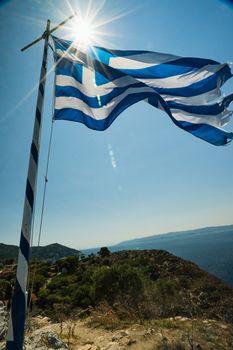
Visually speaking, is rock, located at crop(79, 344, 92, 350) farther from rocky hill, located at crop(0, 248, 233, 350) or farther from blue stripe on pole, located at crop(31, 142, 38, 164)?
blue stripe on pole, located at crop(31, 142, 38, 164)

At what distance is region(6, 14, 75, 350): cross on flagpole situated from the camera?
12.2 feet

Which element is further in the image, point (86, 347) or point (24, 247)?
point (86, 347)

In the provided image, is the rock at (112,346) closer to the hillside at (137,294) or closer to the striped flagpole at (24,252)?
the hillside at (137,294)

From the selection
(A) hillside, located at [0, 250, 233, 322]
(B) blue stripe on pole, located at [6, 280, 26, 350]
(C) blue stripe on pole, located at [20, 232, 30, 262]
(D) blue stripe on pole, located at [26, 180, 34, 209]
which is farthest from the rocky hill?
(D) blue stripe on pole, located at [26, 180, 34, 209]

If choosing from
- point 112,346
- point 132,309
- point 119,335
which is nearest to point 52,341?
point 112,346

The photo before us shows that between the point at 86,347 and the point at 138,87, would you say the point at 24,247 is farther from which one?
the point at 138,87

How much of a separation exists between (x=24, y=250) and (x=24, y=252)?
0.03m

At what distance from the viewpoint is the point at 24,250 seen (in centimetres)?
407

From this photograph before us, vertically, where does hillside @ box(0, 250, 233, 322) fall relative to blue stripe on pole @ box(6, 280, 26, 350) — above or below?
below

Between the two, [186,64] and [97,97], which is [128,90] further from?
[186,64]

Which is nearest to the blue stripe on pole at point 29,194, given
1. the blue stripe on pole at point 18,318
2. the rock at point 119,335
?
the blue stripe on pole at point 18,318

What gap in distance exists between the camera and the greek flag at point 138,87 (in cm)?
605

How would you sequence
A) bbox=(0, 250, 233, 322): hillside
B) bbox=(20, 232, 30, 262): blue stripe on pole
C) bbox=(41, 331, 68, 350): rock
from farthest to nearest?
bbox=(0, 250, 233, 322): hillside, bbox=(41, 331, 68, 350): rock, bbox=(20, 232, 30, 262): blue stripe on pole

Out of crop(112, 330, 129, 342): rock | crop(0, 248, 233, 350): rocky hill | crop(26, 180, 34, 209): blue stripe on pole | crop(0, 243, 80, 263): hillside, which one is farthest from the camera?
crop(0, 243, 80, 263): hillside
